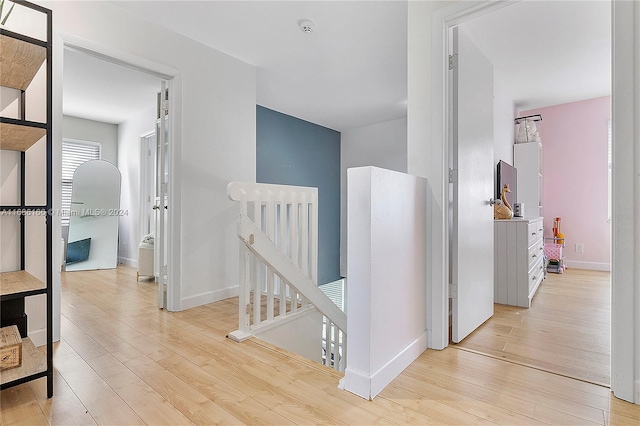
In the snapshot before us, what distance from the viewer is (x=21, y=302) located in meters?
1.76

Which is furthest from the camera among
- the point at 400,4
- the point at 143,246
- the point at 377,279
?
the point at 143,246

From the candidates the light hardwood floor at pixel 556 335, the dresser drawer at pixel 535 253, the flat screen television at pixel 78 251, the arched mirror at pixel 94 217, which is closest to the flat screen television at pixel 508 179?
the dresser drawer at pixel 535 253

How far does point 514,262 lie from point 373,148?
127 inches

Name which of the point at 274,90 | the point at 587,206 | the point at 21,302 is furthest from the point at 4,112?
the point at 587,206

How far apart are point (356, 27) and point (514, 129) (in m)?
3.04

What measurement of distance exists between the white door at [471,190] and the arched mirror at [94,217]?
15.4ft

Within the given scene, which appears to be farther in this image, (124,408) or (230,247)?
(230,247)

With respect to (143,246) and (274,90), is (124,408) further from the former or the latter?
(274,90)

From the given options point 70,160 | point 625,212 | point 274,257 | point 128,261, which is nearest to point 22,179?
point 274,257

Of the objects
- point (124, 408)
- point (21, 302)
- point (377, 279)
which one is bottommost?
point (124, 408)

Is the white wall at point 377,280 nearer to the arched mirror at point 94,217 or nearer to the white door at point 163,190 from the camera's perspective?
the white door at point 163,190

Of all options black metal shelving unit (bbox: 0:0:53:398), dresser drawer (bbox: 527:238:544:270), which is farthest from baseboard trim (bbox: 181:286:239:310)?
dresser drawer (bbox: 527:238:544:270)

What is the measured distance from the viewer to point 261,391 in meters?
1.43

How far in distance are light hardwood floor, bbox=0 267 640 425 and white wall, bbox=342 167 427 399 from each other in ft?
0.32
